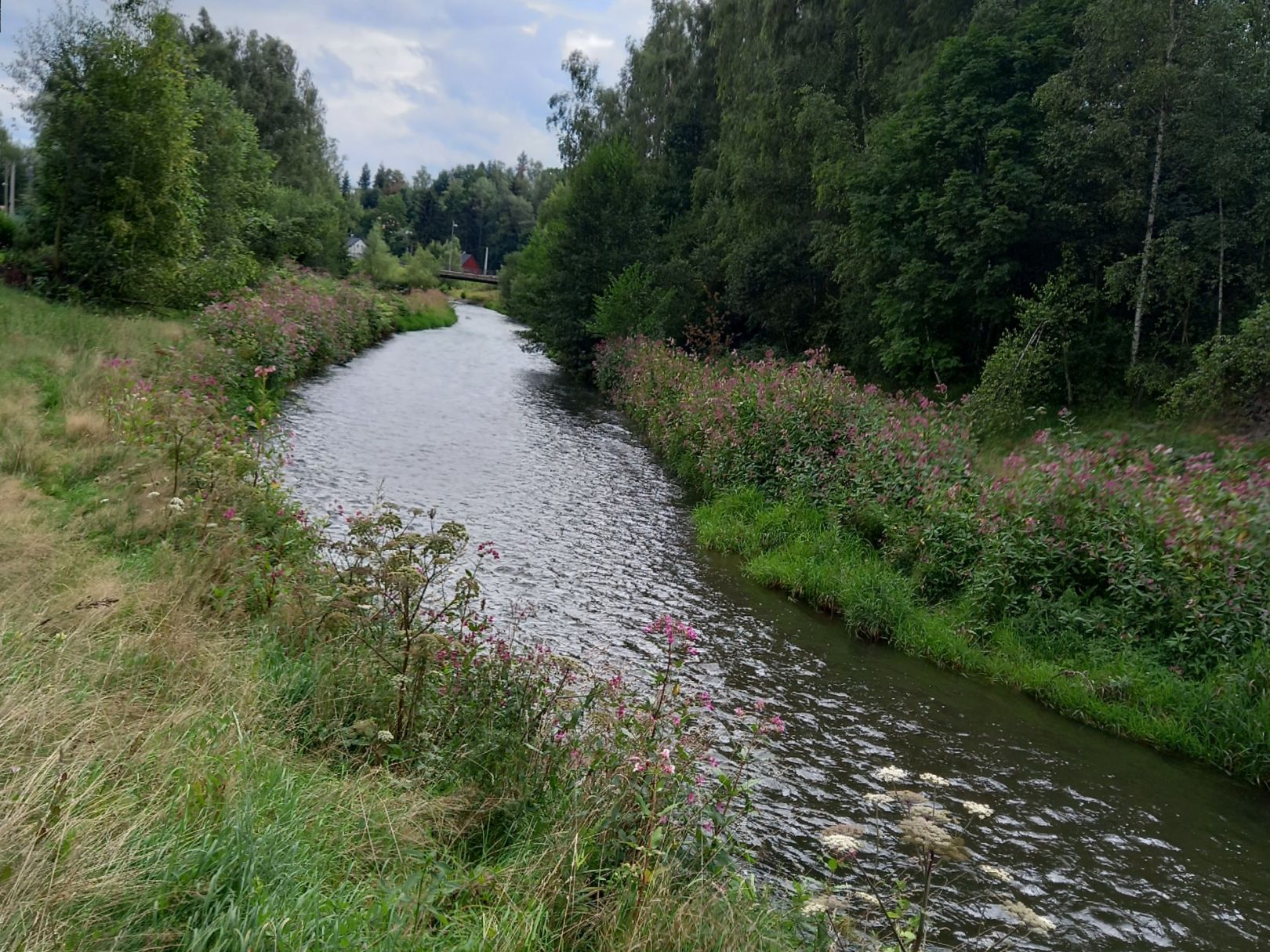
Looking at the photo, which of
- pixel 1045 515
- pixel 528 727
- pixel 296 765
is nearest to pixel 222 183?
pixel 1045 515

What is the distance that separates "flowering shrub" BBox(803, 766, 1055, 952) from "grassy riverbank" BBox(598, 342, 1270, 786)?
2931 mm

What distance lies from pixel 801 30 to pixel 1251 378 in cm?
1783

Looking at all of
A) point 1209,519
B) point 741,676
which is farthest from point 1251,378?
point 741,676

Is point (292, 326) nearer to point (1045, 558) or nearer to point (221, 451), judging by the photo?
point (221, 451)

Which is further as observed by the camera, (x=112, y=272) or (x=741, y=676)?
(x=112, y=272)

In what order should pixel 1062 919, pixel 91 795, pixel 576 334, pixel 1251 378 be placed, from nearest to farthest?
pixel 91 795, pixel 1062 919, pixel 1251 378, pixel 576 334

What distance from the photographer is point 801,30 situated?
25.6 m

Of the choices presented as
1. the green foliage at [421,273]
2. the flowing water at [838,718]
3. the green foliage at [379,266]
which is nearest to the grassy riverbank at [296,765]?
the flowing water at [838,718]

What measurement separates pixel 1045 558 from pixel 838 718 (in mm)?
3512

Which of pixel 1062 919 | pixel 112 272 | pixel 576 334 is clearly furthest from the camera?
pixel 576 334

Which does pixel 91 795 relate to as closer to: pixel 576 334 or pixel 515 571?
pixel 515 571

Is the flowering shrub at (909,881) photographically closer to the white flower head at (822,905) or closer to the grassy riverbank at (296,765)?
the white flower head at (822,905)

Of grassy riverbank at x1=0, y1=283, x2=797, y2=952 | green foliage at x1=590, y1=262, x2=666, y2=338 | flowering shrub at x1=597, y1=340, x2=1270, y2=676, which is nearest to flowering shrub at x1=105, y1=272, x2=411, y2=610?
grassy riverbank at x1=0, y1=283, x2=797, y2=952

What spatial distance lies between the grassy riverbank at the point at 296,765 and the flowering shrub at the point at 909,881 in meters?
0.55
